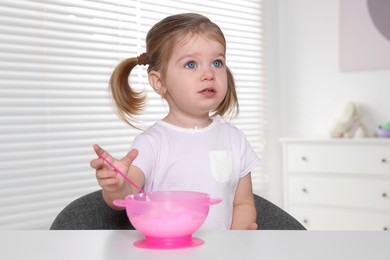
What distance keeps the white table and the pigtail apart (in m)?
0.84

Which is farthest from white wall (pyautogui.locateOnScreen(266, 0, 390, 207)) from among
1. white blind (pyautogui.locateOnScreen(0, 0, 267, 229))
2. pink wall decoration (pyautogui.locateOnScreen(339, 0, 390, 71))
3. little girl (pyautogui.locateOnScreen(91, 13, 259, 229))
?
little girl (pyautogui.locateOnScreen(91, 13, 259, 229))

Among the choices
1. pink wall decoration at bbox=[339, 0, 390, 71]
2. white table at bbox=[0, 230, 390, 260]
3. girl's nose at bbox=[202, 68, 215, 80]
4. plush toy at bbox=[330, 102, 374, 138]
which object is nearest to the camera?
white table at bbox=[0, 230, 390, 260]

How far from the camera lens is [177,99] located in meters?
1.60

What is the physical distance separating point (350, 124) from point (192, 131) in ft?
9.26

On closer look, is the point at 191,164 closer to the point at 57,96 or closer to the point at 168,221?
the point at 168,221

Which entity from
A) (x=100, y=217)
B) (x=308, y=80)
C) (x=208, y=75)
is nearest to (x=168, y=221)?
(x=208, y=75)

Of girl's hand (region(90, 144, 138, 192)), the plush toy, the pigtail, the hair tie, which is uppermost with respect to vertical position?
the hair tie

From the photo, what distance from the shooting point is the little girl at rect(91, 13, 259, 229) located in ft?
5.08

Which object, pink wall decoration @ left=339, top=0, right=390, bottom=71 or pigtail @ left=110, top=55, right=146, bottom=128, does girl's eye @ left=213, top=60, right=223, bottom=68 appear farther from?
pink wall decoration @ left=339, top=0, right=390, bottom=71

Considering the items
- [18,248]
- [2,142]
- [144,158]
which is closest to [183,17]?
[144,158]

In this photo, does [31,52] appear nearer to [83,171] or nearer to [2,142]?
[2,142]

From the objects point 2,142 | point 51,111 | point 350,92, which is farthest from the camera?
point 350,92

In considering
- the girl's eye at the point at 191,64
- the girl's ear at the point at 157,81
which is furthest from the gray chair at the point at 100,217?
the girl's eye at the point at 191,64

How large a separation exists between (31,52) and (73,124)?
0.46 meters
